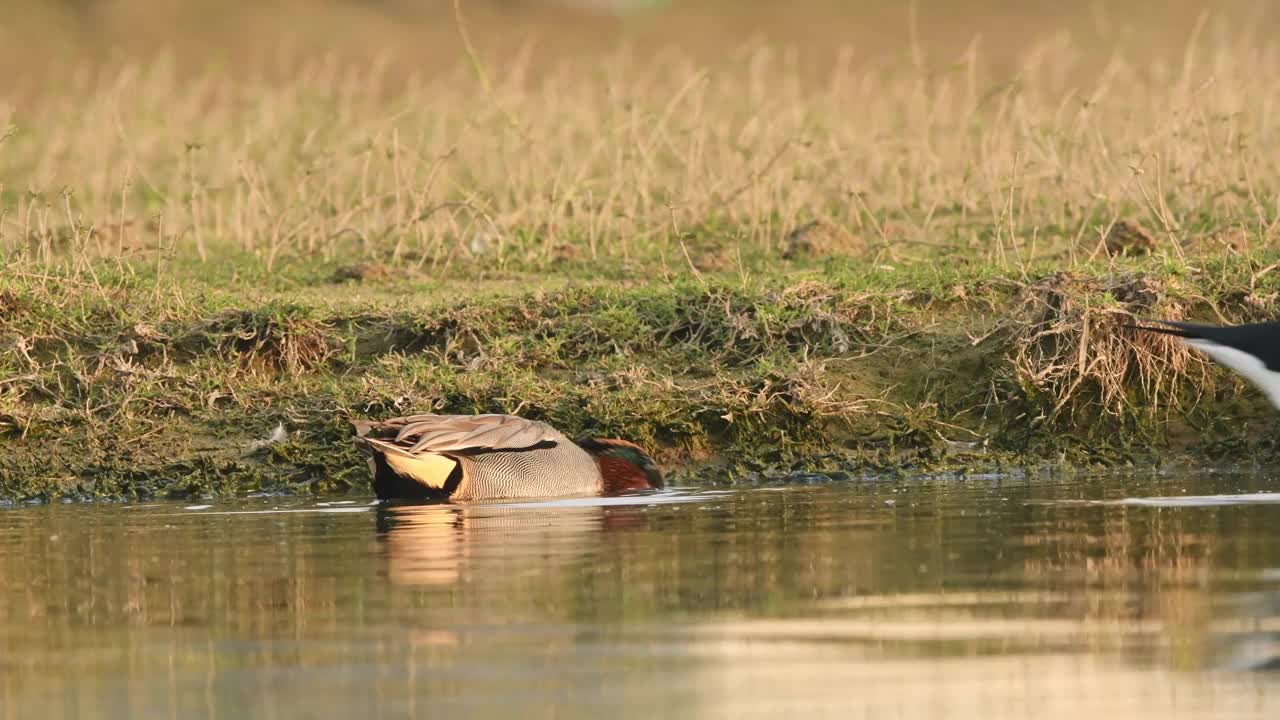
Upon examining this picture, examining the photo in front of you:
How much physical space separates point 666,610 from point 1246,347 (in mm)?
4452

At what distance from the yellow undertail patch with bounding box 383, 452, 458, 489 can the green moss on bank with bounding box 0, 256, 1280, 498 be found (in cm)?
78

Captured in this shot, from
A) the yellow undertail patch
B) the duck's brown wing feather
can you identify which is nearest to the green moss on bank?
the duck's brown wing feather

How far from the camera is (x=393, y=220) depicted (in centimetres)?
1531

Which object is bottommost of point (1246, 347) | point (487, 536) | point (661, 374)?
point (487, 536)

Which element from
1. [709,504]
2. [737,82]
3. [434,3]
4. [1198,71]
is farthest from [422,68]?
[709,504]

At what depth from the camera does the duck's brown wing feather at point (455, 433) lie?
9562 millimetres

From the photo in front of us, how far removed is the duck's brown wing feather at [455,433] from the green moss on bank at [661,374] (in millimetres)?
674

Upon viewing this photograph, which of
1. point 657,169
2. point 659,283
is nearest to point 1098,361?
point 659,283

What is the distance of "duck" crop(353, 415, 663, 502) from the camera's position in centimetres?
956

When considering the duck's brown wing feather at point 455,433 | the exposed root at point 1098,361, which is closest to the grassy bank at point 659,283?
the exposed root at point 1098,361

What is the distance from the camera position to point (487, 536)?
8.21m

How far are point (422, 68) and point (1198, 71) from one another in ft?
51.6

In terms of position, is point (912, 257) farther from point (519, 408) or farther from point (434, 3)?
point (434, 3)

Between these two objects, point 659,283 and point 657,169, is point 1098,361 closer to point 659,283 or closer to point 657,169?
point 659,283
